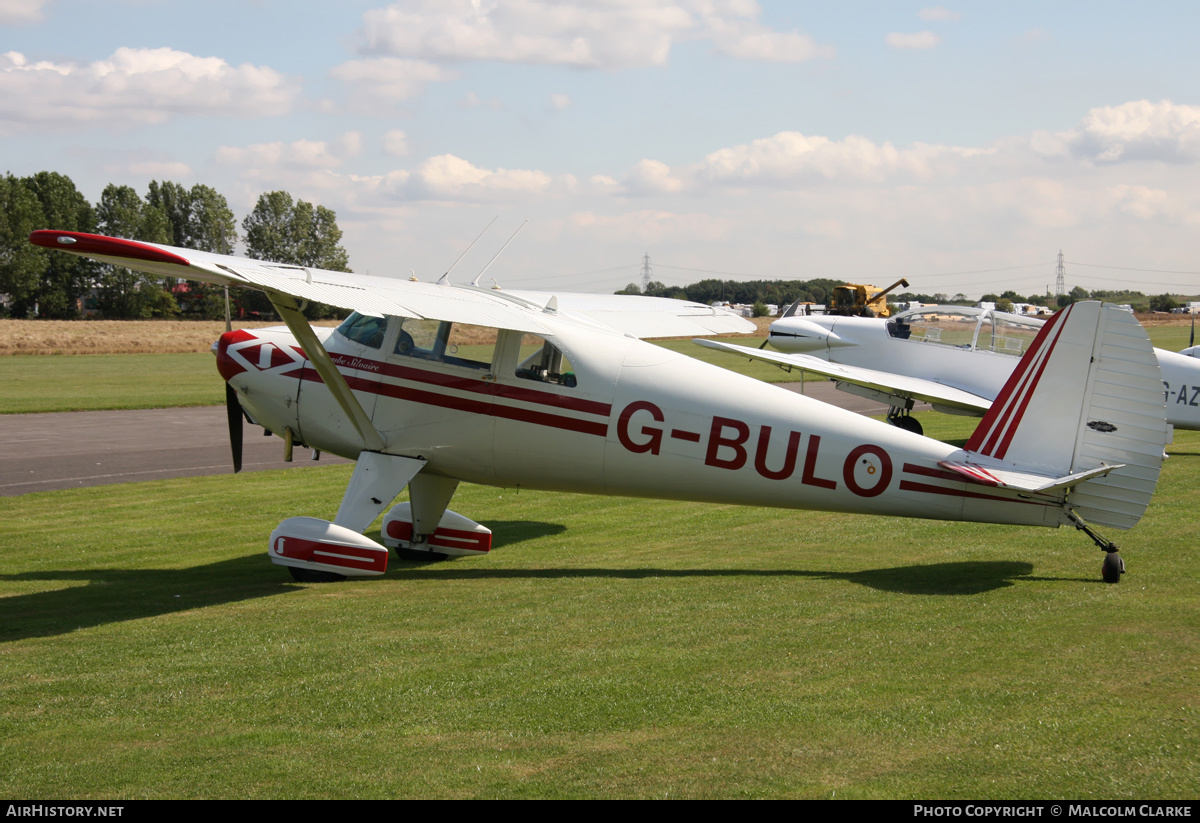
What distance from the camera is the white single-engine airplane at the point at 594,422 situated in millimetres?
7594

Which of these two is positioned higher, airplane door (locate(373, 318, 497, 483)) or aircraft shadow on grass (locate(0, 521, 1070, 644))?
airplane door (locate(373, 318, 497, 483))

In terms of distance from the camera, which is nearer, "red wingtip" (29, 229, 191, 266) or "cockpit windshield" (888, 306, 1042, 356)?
"red wingtip" (29, 229, 191, 266)

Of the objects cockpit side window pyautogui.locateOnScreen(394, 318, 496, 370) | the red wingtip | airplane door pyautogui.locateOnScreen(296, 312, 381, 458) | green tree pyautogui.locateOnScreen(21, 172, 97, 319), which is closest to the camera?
the red wingtip

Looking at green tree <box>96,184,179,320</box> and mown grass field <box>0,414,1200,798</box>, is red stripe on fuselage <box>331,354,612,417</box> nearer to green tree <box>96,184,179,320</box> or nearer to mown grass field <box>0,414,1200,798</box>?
mown grass field <box>0,414,1200,798</box>

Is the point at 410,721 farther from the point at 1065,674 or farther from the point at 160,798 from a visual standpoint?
the point at 1065,674

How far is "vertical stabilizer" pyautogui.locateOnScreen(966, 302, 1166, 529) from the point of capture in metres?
7.48

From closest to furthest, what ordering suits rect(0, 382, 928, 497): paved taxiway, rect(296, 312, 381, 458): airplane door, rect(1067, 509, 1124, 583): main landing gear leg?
rect(1067, 509, 1124, 583): main landing gear leg < rect(296, 312, 381, 458): airplane door < rect(0, 382, 928, 497): paved taxiway

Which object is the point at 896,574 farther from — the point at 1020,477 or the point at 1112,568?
the point at 1112,568

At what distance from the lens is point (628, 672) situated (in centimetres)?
562

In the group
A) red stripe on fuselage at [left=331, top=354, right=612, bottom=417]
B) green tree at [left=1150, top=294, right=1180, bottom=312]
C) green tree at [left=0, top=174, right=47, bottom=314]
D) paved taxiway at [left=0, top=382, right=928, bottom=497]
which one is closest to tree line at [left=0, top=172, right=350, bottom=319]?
green tree at [left=0, top=174, right=47, bottom=314]

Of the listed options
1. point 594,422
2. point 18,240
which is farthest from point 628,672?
point 18,240

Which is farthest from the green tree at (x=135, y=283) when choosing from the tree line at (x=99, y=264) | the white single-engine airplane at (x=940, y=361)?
the white single-engine airplane at (x=940, y=361)

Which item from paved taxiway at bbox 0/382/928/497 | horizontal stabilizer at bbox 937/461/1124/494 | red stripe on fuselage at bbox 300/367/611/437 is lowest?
paved taxiway at bbox 0/382/928/497

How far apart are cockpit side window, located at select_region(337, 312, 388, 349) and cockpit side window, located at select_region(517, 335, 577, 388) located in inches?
58.6
